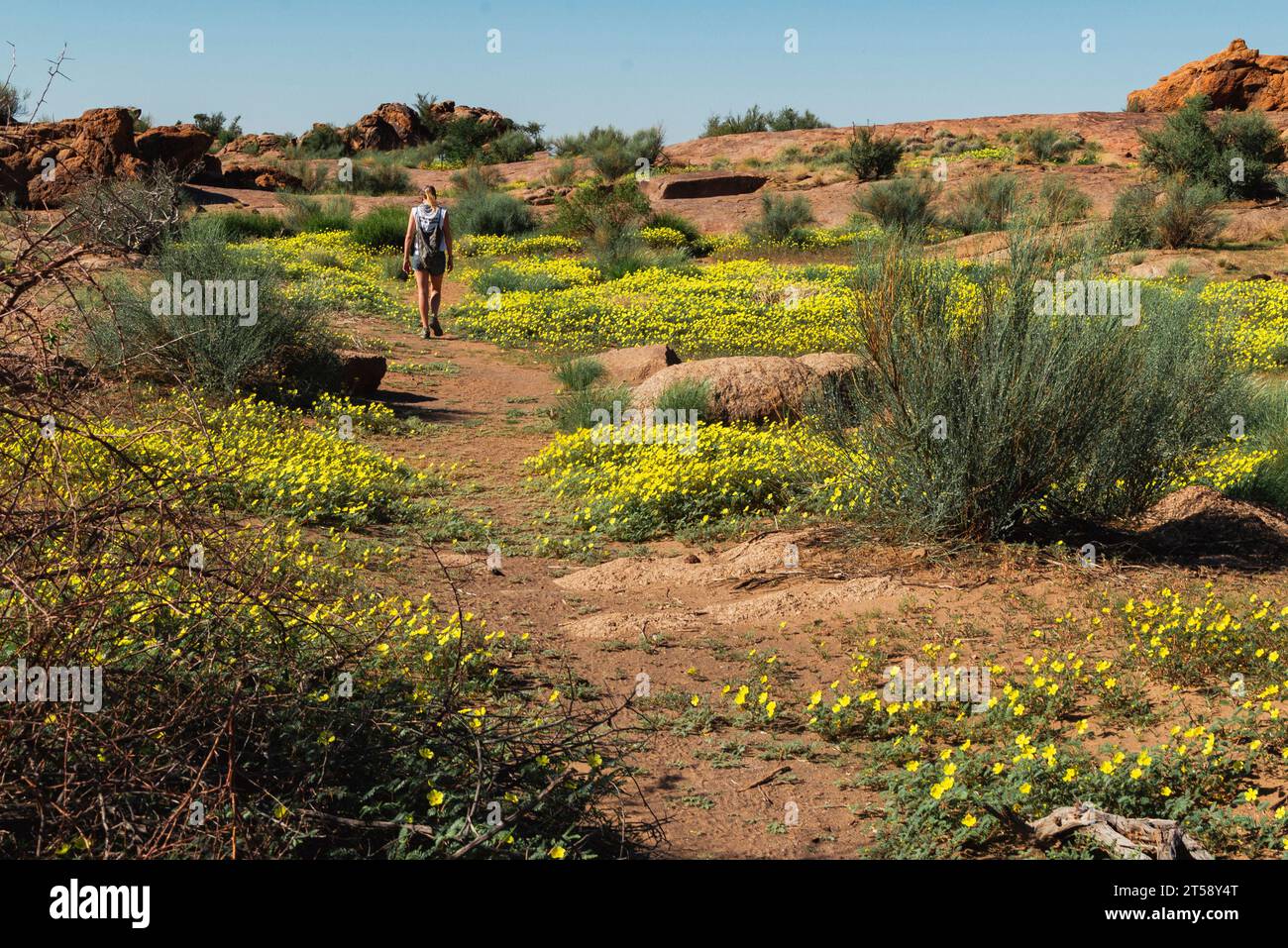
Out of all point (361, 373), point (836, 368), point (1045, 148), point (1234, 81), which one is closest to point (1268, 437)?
point (836, 368)

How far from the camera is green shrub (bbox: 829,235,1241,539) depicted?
6051mm

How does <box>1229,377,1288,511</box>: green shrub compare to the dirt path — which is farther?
<box>1229,377,1288,511</box>: green shrub

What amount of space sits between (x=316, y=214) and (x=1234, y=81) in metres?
30.8

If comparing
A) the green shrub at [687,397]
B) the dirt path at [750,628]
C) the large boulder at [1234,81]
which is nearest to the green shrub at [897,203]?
the green shrub at [687,397]

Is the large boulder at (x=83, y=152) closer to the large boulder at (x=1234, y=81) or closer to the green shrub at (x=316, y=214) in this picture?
the green shrub at (x=316, y=214)

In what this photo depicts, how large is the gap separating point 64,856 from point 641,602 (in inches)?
142

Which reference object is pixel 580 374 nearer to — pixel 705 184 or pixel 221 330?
pixel 221 330

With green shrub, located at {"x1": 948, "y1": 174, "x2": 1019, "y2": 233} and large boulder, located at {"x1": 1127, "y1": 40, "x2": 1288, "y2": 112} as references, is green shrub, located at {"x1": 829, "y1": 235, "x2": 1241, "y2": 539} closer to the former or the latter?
green shrub, located at {"x1": 948, "y1": 174, "x2": 1019, "y2": 233}

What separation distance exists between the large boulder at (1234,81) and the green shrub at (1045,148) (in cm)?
619

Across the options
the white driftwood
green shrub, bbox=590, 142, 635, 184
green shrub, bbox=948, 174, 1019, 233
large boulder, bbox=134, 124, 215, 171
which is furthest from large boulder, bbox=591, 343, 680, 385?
green shrub, bbox=590, 142, 635, 184

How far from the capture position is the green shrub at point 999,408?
19.9 ft

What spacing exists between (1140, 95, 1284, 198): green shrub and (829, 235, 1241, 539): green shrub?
64.5ft
